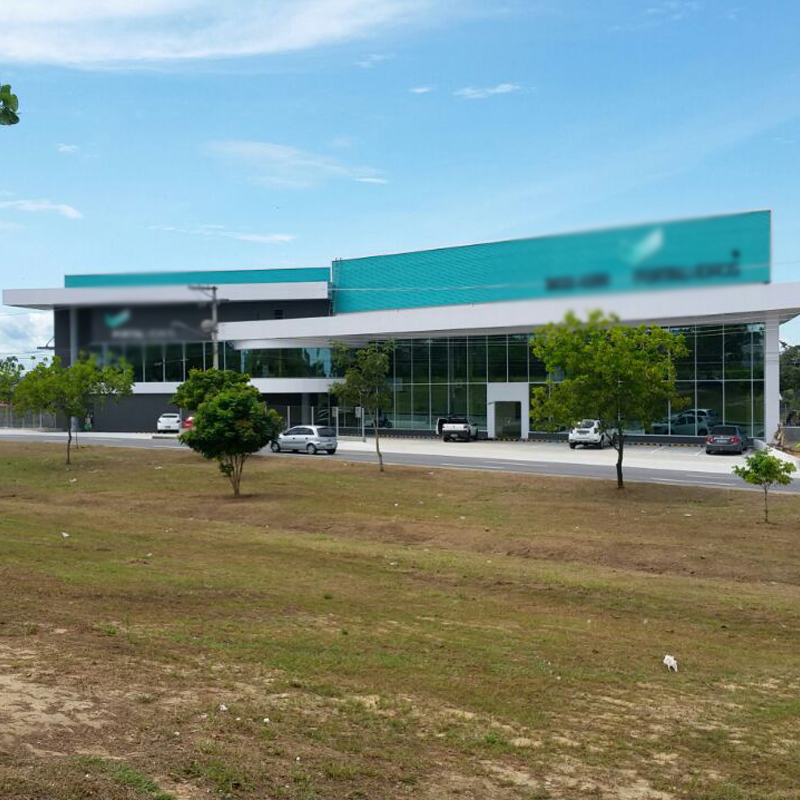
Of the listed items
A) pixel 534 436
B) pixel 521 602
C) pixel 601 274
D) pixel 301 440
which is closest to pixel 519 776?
pixel 601 274

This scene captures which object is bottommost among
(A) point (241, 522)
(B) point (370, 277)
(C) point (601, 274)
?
(A) point (241, 522)

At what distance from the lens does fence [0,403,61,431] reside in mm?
81188

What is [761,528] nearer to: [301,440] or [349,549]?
[349,549]

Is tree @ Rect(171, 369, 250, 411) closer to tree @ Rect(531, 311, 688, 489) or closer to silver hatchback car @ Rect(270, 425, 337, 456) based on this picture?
silver hatchback car @ Rect(270, 425, 337, 456)

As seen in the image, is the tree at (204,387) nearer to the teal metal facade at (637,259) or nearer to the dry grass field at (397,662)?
the dry grass field at (397,662)

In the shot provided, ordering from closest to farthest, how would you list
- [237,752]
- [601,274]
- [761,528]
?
[601,274]
[237,752]
[761,528]

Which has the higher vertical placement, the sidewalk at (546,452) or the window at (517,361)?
the window at (517,361)

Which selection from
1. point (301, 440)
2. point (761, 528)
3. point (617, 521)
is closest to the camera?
point (761, 528)

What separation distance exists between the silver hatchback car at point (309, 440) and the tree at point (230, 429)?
59.5 ft

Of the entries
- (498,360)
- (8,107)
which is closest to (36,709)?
(8,107)

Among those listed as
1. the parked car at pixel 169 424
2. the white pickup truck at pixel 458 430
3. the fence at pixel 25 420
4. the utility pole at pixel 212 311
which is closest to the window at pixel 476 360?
the white pickup truck at pixel 458 430

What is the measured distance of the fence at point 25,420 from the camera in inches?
3196

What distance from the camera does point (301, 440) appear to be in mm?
51000

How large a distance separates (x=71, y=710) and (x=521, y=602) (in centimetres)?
857
